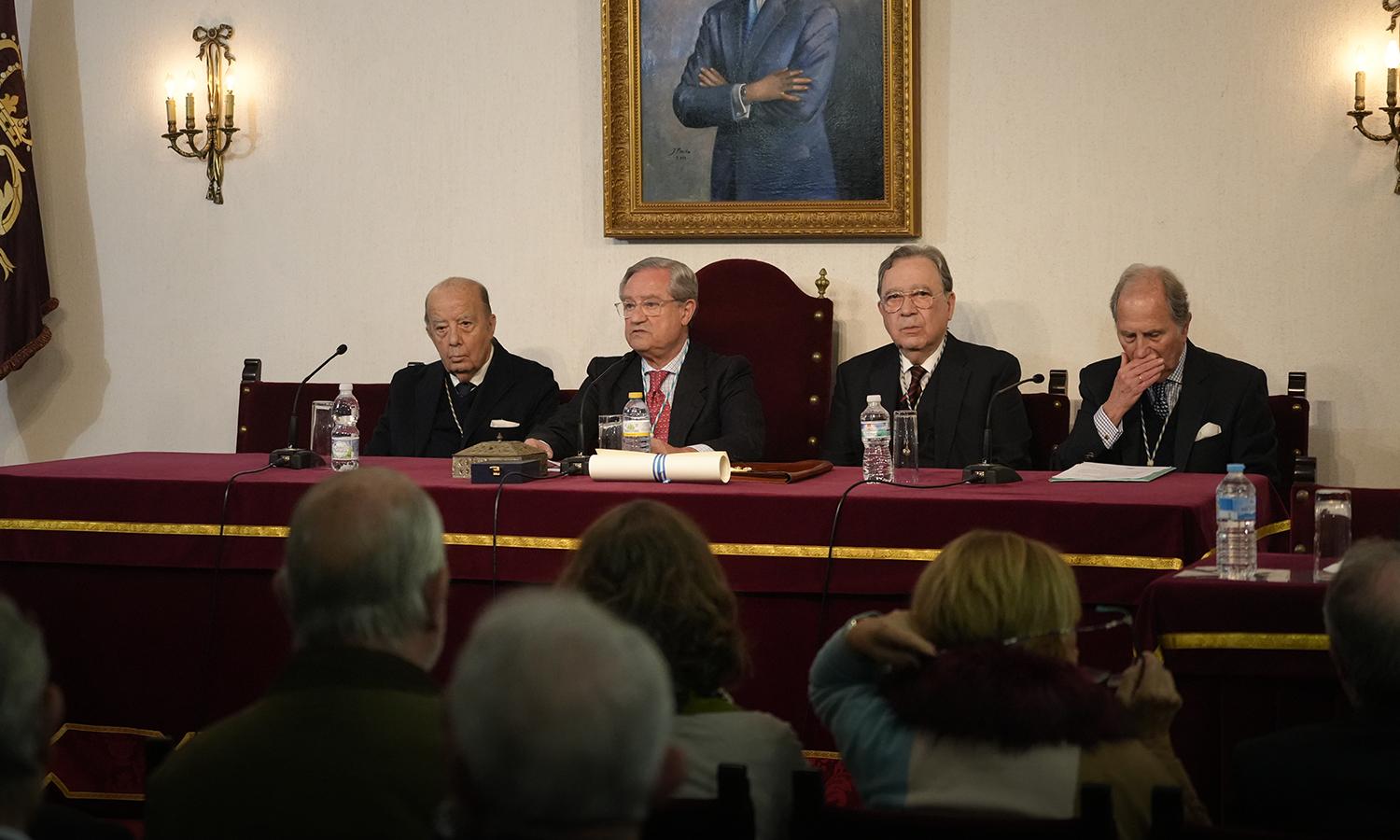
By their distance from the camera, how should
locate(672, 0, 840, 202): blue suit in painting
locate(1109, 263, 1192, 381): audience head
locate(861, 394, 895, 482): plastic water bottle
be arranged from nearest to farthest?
locate(861, 394, 895, 482): plastic water bottle → locate(1109, 263, 1192, 381): audience head → locate(672, 0, 840, 202): blue suit in painting

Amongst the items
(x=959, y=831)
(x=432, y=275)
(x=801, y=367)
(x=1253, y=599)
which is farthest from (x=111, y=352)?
(x=959, y=831)

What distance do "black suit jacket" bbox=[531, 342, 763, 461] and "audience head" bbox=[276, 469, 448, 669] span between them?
297 centimetres

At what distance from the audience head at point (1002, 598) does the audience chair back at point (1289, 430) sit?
3.22m

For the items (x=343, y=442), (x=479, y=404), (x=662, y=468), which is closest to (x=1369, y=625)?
(x=662, y=468)

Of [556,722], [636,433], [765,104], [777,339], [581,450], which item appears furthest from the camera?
[765,104]

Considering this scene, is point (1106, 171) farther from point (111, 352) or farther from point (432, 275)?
point (111, 352)

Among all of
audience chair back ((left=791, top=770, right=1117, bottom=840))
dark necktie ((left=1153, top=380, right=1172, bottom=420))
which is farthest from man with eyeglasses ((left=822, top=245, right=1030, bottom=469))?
audience chair back ((left=791, top=770, right=1117, bottom=840))

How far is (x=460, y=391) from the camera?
18.2ft

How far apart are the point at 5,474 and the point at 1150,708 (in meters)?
3.33

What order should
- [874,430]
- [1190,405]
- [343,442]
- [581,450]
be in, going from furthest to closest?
[581,450] < [1190,405] < [343,442] < [874,430]

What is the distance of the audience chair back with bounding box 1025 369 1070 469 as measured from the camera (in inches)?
203

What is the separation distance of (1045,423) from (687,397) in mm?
1210

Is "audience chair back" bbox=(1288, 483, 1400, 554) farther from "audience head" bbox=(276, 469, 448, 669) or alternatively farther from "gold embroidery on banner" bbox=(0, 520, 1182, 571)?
"audience head" bbox=(276, 469, 448, 669)

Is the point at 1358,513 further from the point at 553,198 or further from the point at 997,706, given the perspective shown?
the point at 553,198
